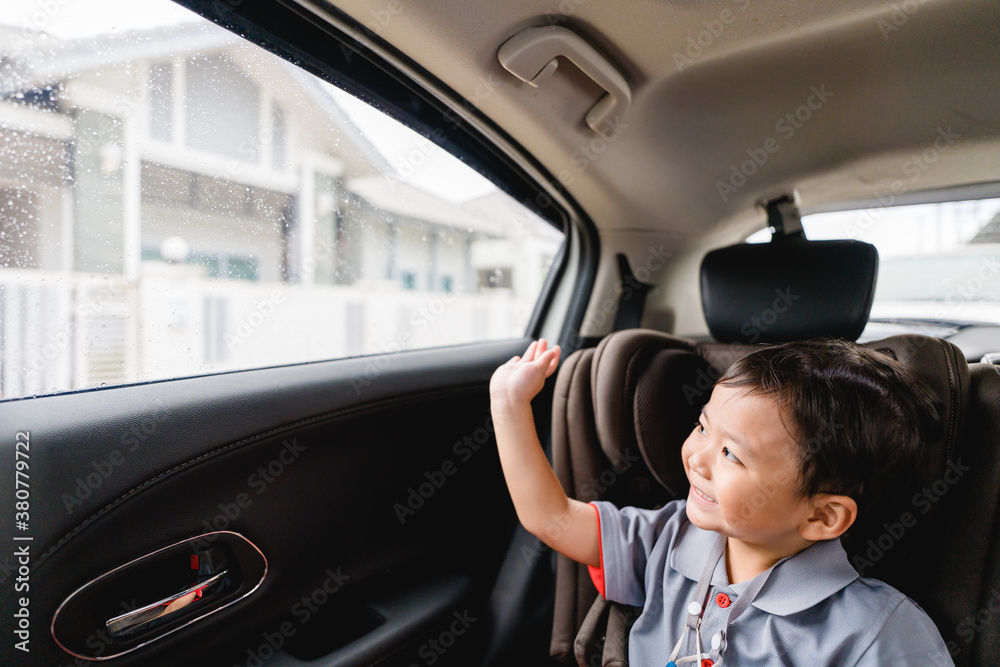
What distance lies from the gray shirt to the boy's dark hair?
0.47 feet

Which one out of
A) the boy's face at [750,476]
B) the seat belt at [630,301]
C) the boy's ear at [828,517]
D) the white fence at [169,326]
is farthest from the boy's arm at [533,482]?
the seat belt at [630,301]

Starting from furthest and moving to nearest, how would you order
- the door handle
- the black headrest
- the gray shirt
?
the black headrest, the door handle, the gray shirt

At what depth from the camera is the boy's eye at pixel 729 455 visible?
916 millimetres

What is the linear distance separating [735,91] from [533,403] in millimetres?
978

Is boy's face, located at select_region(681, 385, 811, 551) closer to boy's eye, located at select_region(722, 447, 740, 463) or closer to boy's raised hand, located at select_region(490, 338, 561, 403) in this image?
boy's eye, located at select_region(722, 447, 740, 463)

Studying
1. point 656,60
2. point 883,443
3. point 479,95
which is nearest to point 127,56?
point 479,95

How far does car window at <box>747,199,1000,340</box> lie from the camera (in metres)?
1.64

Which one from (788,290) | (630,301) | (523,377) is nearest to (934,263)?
(788,290)

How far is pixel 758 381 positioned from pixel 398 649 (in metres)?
0.99

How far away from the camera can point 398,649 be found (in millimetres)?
1280

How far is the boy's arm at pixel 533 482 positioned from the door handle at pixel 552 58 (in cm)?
61

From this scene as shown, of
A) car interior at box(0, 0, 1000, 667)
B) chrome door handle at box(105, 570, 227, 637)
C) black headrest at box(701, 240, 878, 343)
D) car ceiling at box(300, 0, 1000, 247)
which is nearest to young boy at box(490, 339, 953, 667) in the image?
car interior at box(0, 0, 1000, 667)

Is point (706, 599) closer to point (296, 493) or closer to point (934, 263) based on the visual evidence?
point (296, 493)

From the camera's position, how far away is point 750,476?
2.92 ft
